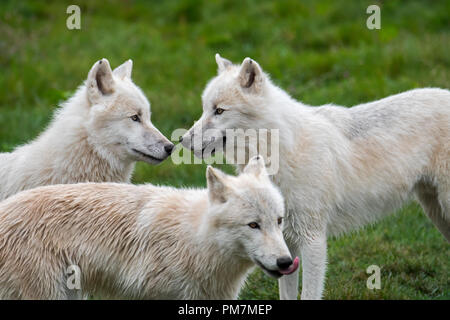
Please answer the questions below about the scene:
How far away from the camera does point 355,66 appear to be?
12.1m

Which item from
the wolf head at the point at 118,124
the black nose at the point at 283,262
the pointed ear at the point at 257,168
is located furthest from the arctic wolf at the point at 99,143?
the black nose at the point at 283,262

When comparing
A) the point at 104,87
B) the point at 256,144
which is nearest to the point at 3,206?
the point at 104,87

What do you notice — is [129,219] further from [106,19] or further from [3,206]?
[106,19]

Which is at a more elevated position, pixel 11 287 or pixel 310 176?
pixel 310 176

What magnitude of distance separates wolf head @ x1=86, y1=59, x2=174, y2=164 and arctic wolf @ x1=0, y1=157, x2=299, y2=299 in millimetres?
1050

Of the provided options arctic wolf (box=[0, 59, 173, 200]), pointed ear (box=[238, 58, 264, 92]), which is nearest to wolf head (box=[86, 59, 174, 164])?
arctic wolf (box=[0, 59, 173, 200])

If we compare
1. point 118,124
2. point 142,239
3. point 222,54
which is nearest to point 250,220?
point 142,239

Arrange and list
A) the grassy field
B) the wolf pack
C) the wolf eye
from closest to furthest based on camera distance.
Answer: the wolf eye, the wolf pack, the grassy field

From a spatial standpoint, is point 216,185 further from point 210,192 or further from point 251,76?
point 251,76

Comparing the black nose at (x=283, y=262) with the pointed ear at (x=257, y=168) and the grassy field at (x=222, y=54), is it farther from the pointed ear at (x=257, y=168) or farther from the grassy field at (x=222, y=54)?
the grassy field at (x=222, y=54)

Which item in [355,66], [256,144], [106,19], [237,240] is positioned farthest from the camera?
[106,19]

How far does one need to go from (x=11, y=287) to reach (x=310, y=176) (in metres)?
2.72

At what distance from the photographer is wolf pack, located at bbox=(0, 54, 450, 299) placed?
4.96m

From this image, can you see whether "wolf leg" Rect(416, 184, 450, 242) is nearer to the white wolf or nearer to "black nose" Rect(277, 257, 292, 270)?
the white wolf
